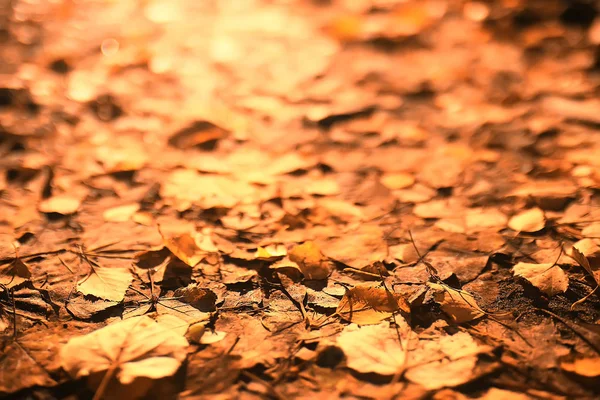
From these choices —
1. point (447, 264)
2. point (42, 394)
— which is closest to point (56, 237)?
point (42, 394)

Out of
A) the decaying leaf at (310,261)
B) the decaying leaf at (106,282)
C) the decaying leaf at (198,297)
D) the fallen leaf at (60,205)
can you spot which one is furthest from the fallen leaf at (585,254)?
the fallen leaf at (60,205)

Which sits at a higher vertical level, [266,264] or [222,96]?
[222,96]

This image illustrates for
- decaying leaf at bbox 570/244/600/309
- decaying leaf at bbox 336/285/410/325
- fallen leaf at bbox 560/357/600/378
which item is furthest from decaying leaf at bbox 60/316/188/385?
decaying leaf at bbox 570/244/600/309

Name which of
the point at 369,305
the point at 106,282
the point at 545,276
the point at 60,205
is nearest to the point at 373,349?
the point at 369,305

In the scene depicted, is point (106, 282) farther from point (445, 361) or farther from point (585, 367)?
point (585, 367)

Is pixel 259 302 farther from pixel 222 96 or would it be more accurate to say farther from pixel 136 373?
pixel 222 96

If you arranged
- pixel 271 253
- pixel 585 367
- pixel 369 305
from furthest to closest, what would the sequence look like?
pixel 271 253
pixel 369 305
pixel 585 367

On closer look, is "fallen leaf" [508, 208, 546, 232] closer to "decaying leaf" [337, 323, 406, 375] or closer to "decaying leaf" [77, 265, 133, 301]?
"decaying leaf" [337, 323, 406, 375]
